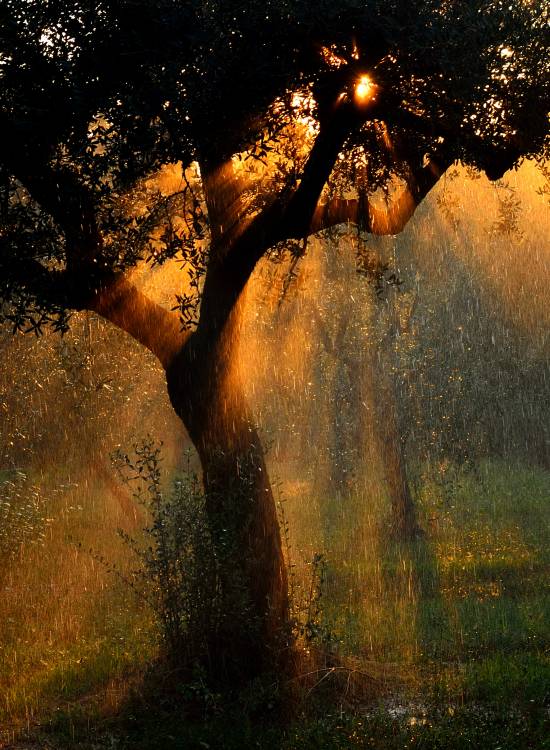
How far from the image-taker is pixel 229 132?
9.16m

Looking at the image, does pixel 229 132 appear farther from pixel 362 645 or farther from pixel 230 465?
pixel 362 645

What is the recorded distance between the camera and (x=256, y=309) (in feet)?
88.3

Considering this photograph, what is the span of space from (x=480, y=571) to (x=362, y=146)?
361 inches

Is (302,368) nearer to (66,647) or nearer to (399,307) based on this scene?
(399,307)

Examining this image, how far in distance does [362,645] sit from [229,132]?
6.68 meters

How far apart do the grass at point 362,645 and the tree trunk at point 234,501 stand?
578 millimetres

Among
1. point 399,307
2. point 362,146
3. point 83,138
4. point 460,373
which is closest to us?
point 83,138

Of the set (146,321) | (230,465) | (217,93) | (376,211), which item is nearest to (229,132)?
(217,93)

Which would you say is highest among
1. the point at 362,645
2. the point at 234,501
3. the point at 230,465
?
the point at 230,465

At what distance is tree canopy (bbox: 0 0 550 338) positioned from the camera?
8453mm

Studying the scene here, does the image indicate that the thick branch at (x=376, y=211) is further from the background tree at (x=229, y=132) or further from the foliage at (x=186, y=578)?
the foliage at (x=186, y=578)

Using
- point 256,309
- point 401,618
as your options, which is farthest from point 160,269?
point 401,618

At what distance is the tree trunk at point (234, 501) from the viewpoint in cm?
938

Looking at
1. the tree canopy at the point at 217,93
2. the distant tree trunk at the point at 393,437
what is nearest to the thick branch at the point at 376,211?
the tree canopy at the point at 217,93
